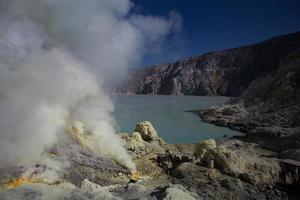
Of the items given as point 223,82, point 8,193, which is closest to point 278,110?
point 8,193

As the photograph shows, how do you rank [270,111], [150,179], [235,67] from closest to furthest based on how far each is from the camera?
[150,179], [270,111], [235,67]

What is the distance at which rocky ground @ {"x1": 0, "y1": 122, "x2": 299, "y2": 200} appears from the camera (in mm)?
13023

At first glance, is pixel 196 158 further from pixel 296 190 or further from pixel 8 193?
pixel 8 193

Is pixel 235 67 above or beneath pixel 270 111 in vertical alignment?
above

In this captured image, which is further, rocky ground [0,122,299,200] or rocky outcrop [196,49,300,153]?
rocky outcrop [196,49,300,153]

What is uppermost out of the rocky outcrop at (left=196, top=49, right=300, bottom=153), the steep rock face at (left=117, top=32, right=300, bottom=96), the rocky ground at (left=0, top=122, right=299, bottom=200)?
the steep rock face at (left=117, top=32, right=300, bottom=96)

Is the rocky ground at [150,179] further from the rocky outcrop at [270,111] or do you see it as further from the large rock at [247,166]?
the rocky outcrop at [270,111]

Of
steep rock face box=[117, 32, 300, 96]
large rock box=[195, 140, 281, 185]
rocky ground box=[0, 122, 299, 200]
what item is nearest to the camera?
rocky ground box=[0, 122, 299, 200]

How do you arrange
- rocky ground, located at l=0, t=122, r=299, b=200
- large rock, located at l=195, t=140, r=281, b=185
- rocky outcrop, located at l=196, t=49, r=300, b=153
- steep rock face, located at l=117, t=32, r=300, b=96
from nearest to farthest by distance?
rocky ground, located at l=0, t=122, r=299, b=200 → large rock, located at l=195, t=140, r=281, b=185 → rocky outcrop, located at l=196, t=49, r=300, b=153 → steep rock face, located at l=117, t=32, r=300, b=96

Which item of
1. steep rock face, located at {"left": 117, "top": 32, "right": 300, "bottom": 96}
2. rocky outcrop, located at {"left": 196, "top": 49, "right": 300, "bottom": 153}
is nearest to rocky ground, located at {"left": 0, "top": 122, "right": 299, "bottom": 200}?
rocky outcrop, located at {"left": 196, "top": 49, "right": 300, "bottom": 153}

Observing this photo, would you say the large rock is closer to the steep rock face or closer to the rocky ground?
the rocky ground

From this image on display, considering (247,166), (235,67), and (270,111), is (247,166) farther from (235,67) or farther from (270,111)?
(235,67)

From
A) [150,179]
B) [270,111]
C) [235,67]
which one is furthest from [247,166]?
[235,67]

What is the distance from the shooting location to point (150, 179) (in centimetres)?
1655
